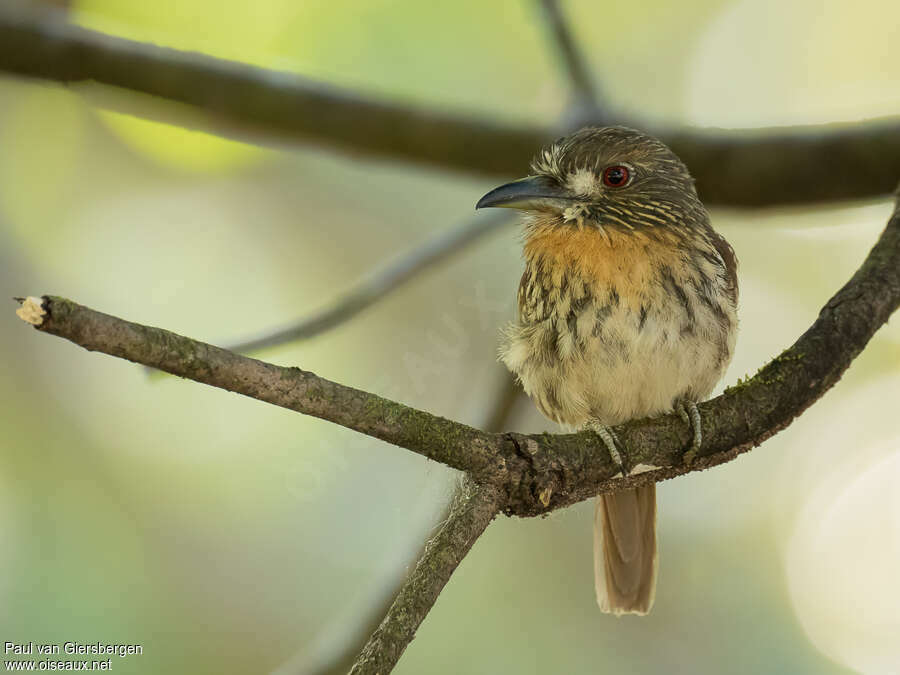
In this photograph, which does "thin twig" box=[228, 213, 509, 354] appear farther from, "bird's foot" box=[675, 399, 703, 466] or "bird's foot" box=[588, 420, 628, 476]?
"bird's foot" box=[675, 399, 703, 466]

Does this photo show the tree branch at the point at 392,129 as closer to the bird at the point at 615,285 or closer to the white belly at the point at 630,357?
the bird at the point at 615,285

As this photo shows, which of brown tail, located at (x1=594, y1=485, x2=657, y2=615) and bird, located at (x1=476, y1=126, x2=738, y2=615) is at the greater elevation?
bird, located at (x1=476, y1=126, x2=738, y2=615)

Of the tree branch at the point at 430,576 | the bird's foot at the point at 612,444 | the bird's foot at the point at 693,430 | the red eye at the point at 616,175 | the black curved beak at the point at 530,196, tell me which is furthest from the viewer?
the red eye at the point at 616,175

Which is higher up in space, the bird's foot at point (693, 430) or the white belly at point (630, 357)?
the white belly at point (630, 357)

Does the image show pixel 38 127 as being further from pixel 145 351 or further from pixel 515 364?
pixel 145 351

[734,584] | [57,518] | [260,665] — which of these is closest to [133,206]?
[57,518]

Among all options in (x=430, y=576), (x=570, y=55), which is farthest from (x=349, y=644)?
(x=570, y=55)

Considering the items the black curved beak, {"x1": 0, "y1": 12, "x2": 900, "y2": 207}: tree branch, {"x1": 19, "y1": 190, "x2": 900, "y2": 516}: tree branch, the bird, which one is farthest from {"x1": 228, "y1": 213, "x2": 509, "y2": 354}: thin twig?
{"x1": 19, "y1": 190, "x2": 900, "y2": 516}: tree branch

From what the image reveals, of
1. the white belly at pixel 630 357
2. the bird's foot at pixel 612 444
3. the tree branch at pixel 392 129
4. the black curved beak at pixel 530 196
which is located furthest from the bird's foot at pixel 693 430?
the tree branch at pixel 392 129
